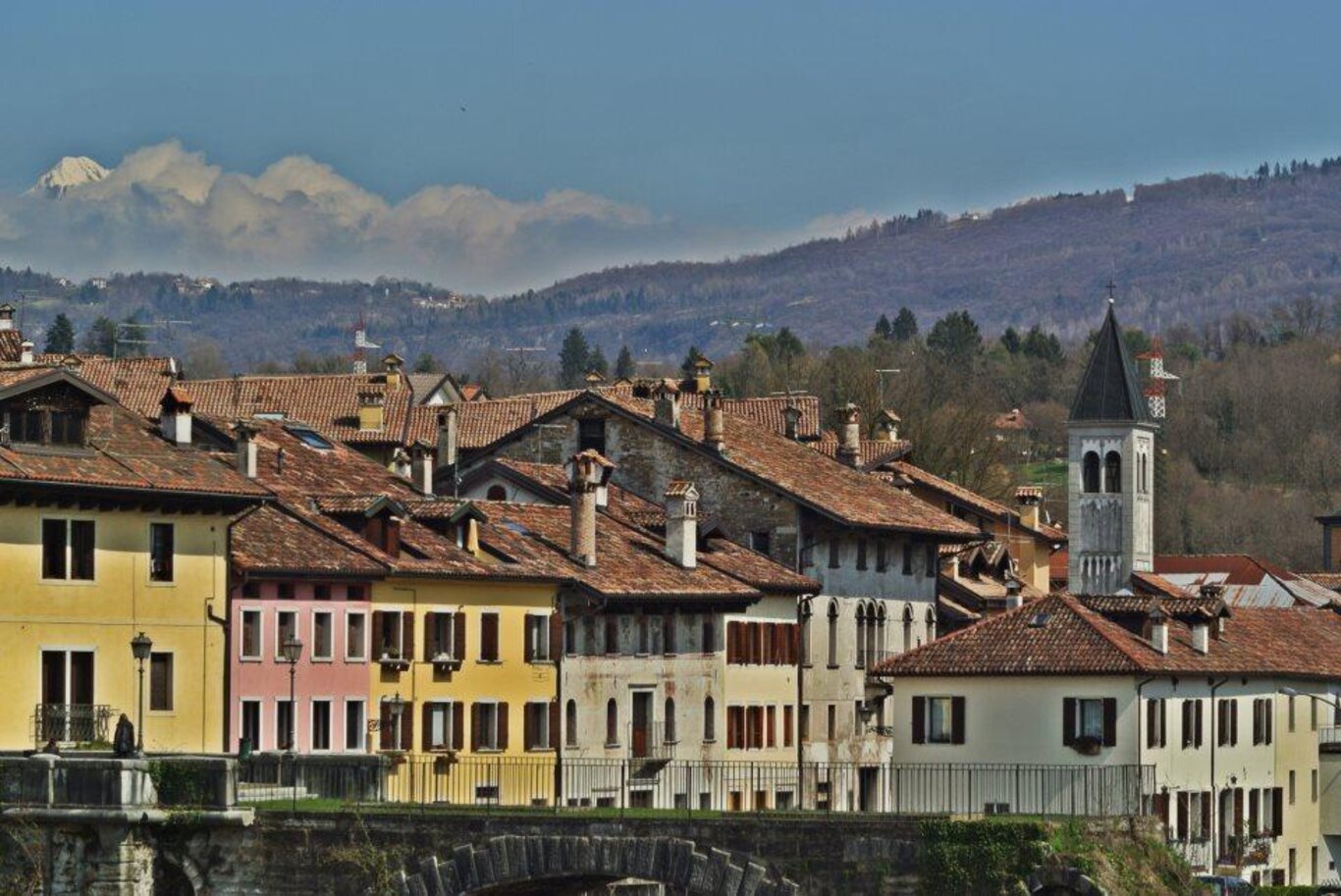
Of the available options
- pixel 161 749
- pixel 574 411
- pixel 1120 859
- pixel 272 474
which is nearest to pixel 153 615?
pixel 161 749

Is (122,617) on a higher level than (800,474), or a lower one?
lower

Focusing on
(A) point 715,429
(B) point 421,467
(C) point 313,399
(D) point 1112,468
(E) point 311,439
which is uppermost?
(C) point 313,399

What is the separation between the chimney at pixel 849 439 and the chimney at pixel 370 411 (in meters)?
18.3

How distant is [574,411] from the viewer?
10888 centimetres

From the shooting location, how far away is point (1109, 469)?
580 ft

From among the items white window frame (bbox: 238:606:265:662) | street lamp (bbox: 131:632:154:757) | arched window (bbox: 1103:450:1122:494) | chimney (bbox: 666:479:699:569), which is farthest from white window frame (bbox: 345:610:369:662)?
→ arched window (bbox: 1103:450:1122:494)

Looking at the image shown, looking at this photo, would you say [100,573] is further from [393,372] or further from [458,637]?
[393,372]

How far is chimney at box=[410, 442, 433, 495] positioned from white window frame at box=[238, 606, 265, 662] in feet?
63.5

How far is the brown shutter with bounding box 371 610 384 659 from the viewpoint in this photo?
273 feet

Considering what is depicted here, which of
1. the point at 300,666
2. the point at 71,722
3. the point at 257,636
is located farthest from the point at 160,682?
the point at 300,666

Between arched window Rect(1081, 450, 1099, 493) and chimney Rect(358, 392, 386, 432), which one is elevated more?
chimney Rect(358, 392, 386, 432)

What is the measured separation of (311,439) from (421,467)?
335 cm

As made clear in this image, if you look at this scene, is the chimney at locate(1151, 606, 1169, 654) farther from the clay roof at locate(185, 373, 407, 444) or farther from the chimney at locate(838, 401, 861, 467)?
the clay roof at locate(185, 373, 407, 444)

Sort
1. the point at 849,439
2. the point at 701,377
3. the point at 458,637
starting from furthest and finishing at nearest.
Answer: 1. the point at 701,377
2. the point at 849,439
3. the point at 458,637
